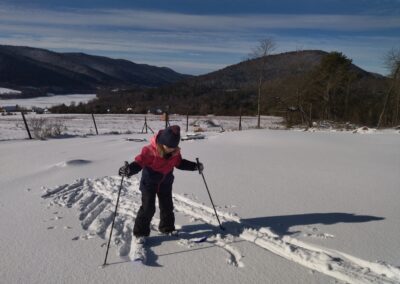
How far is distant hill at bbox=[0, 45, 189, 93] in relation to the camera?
432 feet

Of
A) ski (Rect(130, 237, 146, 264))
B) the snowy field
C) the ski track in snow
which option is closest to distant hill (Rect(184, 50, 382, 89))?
the snowy field

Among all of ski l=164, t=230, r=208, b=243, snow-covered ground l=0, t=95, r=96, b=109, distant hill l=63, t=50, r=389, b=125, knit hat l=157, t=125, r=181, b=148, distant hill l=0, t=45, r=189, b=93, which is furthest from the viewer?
distant hill l=0, t=45, r=189, b=93

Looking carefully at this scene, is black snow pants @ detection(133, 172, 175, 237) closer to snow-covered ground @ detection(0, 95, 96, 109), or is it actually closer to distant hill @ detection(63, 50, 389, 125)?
distant hill @ detection(63, 50, 389, 125)

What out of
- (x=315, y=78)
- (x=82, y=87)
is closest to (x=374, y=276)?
(x=315, y=78)

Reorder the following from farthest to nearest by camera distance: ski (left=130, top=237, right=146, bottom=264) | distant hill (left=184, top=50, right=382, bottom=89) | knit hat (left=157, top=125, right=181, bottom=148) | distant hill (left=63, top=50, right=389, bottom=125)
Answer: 1. distant hill (left=63, top=50, right=389, bottom=125)
2. distant hill (left=184, top=50, right=382, bottom=89)
3. knit hat (left=157, top=125, right=181, bottom=148)
4. ski (left=130, top=237, right=146, bottom=264)

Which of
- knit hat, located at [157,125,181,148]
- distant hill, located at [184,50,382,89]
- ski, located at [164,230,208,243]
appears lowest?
ski, located at [164,230,208,243]

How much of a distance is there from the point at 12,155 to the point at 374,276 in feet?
29.6

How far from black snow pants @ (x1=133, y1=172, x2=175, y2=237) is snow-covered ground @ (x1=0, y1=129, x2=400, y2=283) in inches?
6.7

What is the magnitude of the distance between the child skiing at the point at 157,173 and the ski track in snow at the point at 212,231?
0.22 meters

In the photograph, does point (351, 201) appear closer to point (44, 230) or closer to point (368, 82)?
point (44, 230)

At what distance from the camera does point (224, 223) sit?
4812 mm

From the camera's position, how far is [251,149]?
10688 mm

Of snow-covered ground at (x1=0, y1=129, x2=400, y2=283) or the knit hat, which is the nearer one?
snow-covered ground at (x1=0, y1=129, x2=400, y2=283)

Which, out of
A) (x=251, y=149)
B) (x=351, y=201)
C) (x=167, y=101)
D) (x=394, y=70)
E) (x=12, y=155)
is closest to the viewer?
(x=351, y=201)
